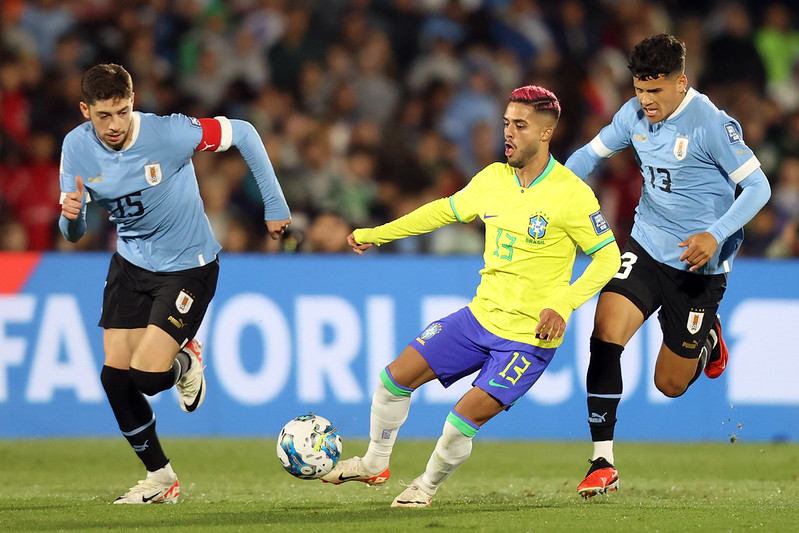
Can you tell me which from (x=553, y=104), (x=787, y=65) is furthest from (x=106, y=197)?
(x=787, y=65)

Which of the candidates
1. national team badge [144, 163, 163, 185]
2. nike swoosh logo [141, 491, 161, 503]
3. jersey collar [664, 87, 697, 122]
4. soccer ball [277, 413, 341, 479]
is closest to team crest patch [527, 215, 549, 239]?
jersey collar [664, 87, 697, 122]

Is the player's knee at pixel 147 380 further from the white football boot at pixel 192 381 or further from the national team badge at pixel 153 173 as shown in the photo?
the national team badge at pixel 153 173

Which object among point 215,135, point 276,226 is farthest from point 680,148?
point 215,135

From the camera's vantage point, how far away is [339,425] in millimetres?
10211

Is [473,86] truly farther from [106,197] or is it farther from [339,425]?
[106,197]

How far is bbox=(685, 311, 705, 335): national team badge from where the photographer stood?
740 cm

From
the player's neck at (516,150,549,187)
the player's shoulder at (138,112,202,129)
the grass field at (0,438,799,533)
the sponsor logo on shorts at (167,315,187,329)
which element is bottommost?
the grass field at (0,438,799,533)

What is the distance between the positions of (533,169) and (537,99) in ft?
1.22

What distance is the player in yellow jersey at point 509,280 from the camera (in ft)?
21.0

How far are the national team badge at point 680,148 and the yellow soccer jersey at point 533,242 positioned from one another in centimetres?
85

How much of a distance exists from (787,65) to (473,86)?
4093mm

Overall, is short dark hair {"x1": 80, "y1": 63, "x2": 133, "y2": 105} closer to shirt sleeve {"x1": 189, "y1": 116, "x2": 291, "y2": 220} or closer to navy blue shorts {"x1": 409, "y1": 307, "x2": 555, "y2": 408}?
shirt sleeve {"x1": 189, "y1": 116, "x2": 291, "y2": 220}

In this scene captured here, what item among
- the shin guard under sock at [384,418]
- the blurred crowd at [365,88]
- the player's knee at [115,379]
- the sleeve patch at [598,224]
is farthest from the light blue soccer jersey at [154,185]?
the blurred crowd at [365,88]

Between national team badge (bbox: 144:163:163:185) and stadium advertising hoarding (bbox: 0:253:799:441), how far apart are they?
3.25m
